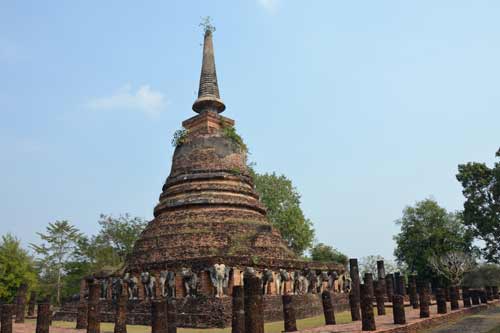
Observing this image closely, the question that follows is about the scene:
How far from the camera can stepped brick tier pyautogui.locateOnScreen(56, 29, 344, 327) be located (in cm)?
1570

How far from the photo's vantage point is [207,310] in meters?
14.4

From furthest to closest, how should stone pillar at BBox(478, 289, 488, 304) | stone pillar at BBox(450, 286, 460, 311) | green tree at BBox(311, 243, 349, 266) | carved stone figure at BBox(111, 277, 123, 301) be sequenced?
1. green tree at BBox(311, 243, 349, 266)
2. stone pillar at BBox(478, 289, 488, 304)
3. carved stone figure at BBox(111, 277, 123, 301)
4. stone pillar at BBox(450, 286, 460, 311)

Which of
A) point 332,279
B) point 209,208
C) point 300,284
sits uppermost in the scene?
point 209,208

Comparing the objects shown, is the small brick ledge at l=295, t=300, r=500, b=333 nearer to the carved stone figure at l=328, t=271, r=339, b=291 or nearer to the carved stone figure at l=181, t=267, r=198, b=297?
the carved stone figure at l=181, t=267, r=198, b=297

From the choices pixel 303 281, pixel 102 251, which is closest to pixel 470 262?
pixel 303 281

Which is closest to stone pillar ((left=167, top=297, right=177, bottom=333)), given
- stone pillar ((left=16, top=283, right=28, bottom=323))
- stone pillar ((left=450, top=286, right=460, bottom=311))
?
stone pillar ((left=450, top=286, right=460, bottom=311))

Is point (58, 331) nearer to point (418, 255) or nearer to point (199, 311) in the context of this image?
point (199, 311)

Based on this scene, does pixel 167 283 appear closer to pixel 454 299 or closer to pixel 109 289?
pixel 109 289

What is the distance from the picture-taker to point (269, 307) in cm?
1539

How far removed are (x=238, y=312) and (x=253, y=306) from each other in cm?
115

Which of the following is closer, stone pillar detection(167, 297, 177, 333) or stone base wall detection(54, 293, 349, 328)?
stone pillar detection(167, 297, 177, 333)

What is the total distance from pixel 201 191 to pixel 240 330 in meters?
12.2

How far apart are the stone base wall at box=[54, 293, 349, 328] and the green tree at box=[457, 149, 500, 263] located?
18.4 meters

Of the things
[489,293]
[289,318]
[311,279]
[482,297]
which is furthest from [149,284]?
[489,293]
